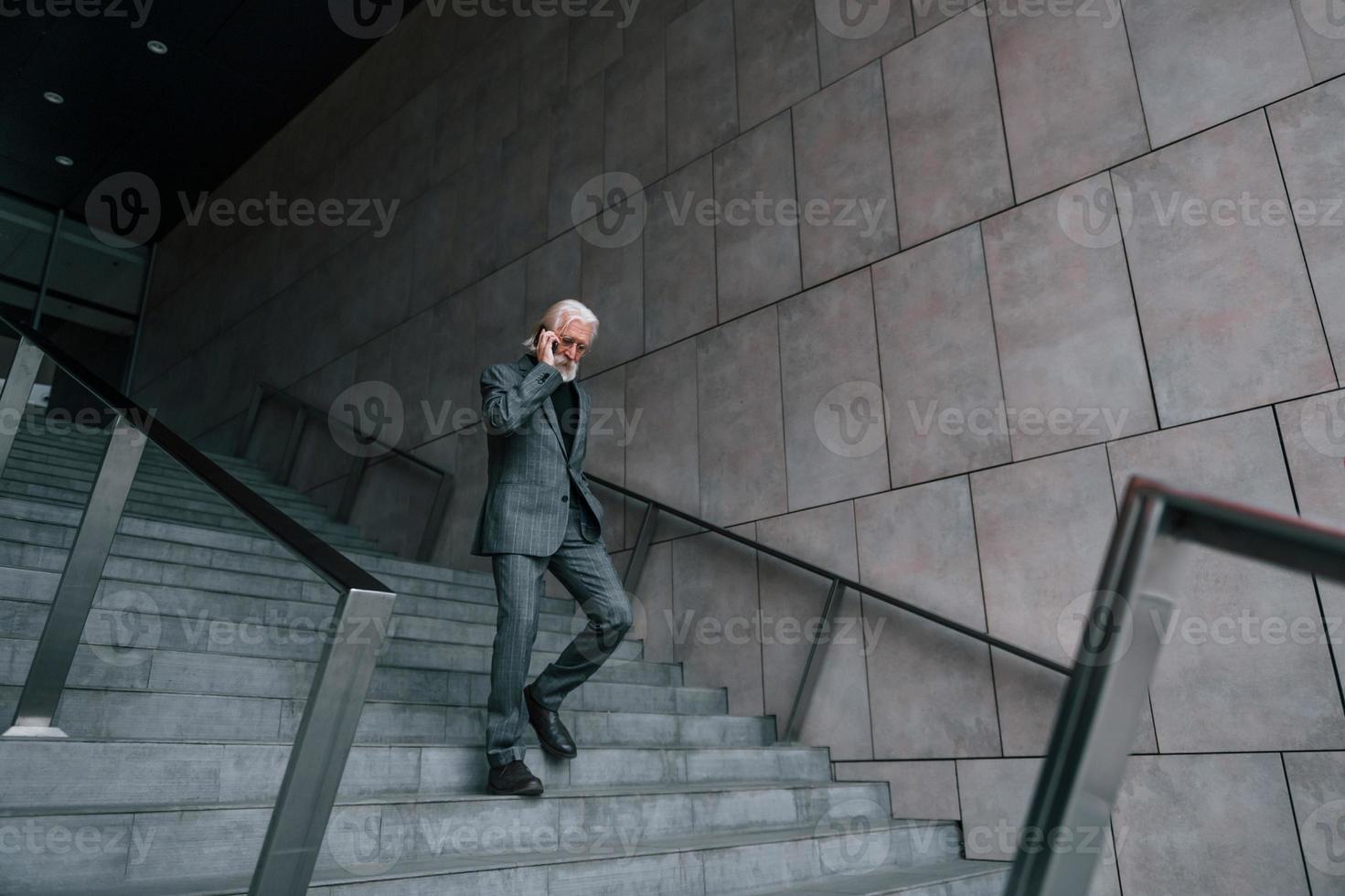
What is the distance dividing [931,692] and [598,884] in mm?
2173

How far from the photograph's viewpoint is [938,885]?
11.0ft

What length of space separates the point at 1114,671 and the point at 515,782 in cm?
265

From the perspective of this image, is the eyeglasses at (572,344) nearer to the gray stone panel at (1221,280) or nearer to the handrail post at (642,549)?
the gray stone panel at (1221,280)

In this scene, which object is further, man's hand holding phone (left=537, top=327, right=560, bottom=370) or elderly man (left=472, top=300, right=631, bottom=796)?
man's hand holding phone (left=537, top=327, right=560, bottom=370)

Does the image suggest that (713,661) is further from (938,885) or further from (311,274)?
(311,274)

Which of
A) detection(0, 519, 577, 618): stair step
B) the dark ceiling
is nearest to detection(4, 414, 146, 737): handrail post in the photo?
detection(0, 519, 577, 618): stair step

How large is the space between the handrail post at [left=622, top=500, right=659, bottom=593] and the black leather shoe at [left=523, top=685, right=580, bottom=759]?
248cm

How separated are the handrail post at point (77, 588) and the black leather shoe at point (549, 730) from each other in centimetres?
144

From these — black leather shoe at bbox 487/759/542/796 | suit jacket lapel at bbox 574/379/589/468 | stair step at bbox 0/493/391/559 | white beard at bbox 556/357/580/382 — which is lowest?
black leather shoe at bbox 487/759/542/796

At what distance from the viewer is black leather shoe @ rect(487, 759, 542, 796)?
10.5ft

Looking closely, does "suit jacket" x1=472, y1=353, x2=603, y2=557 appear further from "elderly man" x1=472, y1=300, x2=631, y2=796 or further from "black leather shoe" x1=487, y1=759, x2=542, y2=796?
"black leather shoe" x1=487, y1=759, x2=542, y2=796

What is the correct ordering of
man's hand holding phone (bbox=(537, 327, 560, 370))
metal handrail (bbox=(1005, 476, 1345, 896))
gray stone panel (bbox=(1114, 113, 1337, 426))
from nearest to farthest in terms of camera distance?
metal handrail (bbox=(1005, 476, 1345, 896)) < man's hand holding phone (bbox=(537, 327, 560, 370)) < gray stone panel (bbox=(1114, 113, 1337, 426))

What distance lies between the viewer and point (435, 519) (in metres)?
7.69

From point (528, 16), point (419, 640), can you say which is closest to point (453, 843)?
point (419, 640)
